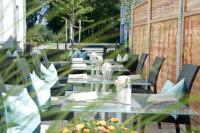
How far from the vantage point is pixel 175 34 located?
5.46 m

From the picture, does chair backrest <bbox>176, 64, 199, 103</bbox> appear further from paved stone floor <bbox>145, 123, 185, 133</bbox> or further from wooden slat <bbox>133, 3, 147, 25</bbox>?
wooden slat <bbox>133, 3, 147, 25</bbox>

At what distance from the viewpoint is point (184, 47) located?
4.91 m

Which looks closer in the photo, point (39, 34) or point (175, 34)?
point (39, 34)

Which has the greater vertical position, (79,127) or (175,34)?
(175,34)

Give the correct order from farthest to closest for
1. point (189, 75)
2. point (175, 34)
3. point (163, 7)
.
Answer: point (163, 7) → point (175, 34) → point (189, 75)

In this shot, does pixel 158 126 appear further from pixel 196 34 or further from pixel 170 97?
pixel 170 97

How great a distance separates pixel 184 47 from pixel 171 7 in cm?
104

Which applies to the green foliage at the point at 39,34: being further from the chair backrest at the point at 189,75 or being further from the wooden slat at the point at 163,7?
the wooden slat at the point at 163,7

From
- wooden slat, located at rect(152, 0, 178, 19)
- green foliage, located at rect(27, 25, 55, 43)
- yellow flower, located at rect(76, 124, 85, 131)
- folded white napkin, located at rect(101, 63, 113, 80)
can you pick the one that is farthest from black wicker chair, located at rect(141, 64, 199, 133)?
green foliage, located at rect(27, 25, 55, 43)

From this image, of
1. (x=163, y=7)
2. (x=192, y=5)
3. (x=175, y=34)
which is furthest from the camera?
(x=163, y=7)

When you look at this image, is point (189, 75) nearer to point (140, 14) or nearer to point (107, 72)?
point (107, 72)

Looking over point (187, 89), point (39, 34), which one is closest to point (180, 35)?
point (187, 89)

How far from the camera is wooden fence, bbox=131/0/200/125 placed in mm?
4383

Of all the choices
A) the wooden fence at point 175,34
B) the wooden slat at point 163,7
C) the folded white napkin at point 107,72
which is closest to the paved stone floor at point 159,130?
the wooden fence at point 175,34
